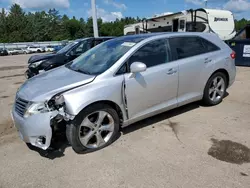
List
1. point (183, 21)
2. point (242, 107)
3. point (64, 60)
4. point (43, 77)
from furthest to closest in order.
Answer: point (183, 21) < point (64, 60) < point (242, 107) < point (43, 77)

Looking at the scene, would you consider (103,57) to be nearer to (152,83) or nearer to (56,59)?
(152,83)

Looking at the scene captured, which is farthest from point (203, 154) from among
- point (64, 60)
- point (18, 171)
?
point (64, 60)

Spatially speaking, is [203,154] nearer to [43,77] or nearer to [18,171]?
[18,171]

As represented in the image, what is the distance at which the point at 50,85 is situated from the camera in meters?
3.23

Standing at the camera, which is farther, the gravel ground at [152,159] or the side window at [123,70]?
the side window at [123,70]

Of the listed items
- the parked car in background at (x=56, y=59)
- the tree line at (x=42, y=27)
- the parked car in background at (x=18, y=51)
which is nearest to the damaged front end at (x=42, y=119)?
the parked car in background at (x=56, y=59)

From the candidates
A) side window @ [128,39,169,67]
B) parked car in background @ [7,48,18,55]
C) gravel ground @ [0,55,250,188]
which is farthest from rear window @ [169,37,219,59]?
parked car in background @ [7,48,18,55]

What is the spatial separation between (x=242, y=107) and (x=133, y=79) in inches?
111

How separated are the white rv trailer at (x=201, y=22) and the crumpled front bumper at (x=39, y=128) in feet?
35.4

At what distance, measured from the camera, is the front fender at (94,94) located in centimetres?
292

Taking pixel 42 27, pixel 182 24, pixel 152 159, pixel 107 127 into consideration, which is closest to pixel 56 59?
pixel 107 127

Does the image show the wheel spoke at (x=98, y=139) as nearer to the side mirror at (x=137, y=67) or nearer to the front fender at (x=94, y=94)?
the front fender at (x=94, y=94)

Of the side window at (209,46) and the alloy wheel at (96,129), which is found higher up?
the side window at (209,46)

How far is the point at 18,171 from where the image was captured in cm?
290
